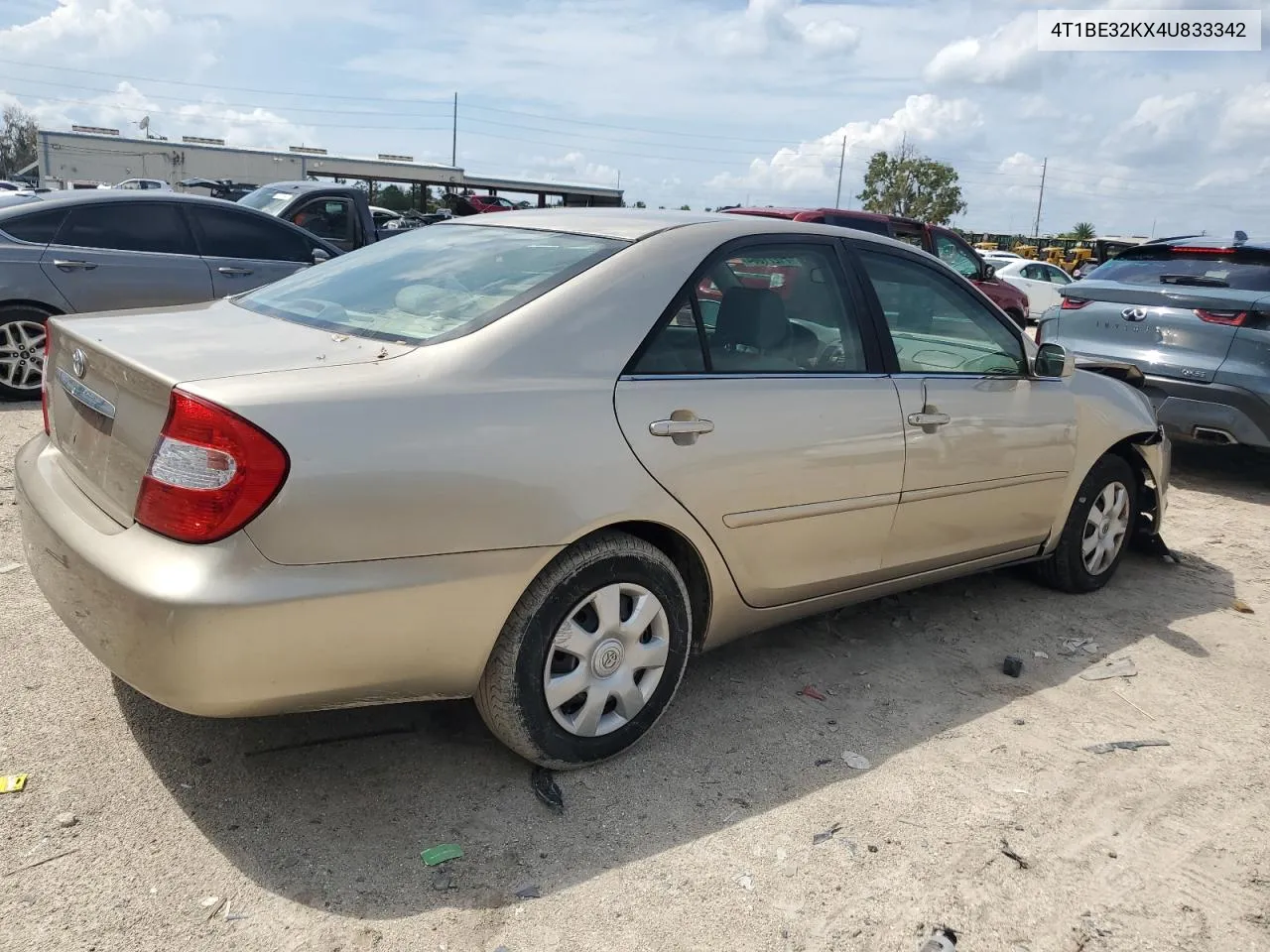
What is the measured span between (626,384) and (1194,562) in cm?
413

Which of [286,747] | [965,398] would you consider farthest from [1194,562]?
[286,747]

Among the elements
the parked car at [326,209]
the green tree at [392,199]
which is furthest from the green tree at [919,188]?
the parked car at [326,209]

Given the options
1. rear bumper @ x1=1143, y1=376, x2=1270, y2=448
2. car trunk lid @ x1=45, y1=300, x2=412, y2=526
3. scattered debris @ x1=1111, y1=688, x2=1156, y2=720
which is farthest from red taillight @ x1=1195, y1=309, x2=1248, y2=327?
car trunk lid @ x1=45, y1=300, x2=412, y2=526

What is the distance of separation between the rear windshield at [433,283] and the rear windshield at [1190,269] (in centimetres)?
557

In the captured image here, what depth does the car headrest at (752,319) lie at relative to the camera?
10.5ft

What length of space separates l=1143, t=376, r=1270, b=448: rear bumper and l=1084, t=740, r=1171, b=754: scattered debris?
3969 mm

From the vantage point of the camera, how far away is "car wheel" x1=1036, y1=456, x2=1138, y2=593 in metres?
4.57

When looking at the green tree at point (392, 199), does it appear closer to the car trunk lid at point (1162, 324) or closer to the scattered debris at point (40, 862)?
the car trunk lid at point (1162, 324)

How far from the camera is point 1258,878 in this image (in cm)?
268

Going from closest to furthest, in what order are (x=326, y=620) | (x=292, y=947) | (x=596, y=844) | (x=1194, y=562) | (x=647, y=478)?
(x=292, y=947) < (x=326, y=620) < (x=596, y=844) < (x=647, y=478) < (x=1194, y=562)

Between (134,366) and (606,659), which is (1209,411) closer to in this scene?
(606,659)

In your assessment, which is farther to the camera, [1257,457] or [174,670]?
[1257,457]

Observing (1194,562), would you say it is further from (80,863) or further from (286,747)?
(80,863)

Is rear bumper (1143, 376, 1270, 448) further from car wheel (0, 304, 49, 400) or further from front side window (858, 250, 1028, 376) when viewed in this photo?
car wheel (0, 304, 49, 400)
